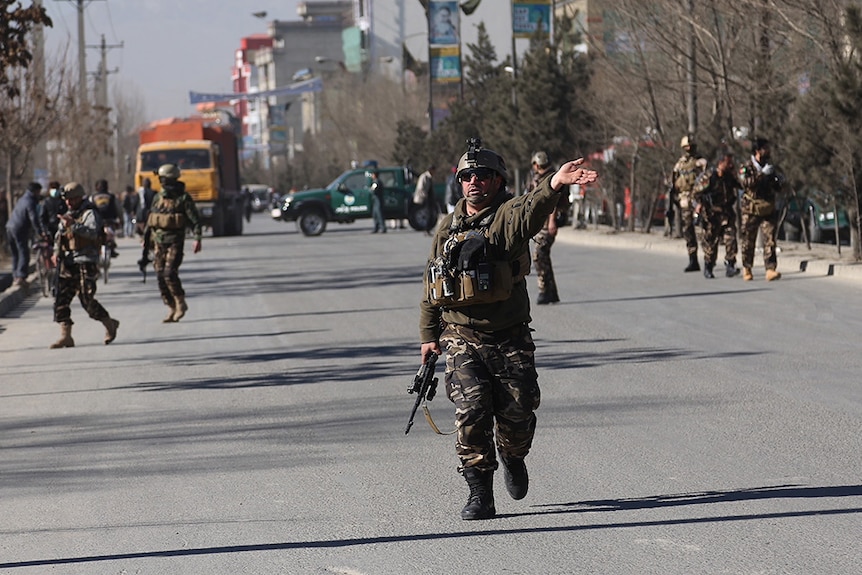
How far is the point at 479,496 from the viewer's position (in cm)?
649

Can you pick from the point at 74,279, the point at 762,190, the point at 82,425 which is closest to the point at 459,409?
the point at 82,425

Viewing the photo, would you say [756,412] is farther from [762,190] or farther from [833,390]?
[762,190]

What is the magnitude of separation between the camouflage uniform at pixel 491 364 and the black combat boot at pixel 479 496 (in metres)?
0.03

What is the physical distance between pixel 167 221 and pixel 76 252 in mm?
2279

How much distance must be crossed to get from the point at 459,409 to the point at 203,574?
1438 mm

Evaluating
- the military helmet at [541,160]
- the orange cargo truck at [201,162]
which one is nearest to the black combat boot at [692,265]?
the military helmet at [541,160]

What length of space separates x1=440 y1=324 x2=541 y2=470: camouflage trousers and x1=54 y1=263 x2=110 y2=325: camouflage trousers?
8.60 meters

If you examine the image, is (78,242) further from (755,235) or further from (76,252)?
(755,235)

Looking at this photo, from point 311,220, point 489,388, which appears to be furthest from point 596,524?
point 311,220

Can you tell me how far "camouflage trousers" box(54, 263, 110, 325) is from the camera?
1445cm

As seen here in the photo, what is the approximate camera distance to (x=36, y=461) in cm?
845

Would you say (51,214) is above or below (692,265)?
above

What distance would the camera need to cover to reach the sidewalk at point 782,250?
2025cm

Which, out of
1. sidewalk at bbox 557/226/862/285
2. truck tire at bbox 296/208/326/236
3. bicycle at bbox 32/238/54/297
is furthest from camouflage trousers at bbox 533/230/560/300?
truck tire at bbox 296/208/326/236
